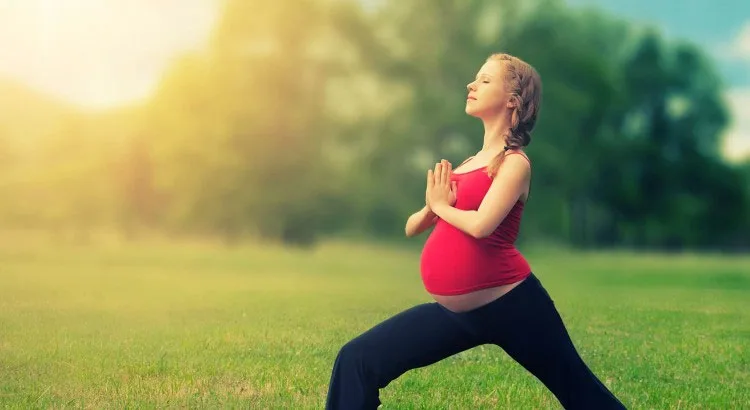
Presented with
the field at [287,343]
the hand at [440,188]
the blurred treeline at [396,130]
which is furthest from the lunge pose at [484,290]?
the blurred treeline at [396,130]

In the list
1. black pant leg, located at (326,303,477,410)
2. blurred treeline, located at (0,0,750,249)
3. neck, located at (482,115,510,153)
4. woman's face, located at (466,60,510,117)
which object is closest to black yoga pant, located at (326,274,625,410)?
black pant leg, located at (326,303,477,410)

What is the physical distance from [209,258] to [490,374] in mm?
26782

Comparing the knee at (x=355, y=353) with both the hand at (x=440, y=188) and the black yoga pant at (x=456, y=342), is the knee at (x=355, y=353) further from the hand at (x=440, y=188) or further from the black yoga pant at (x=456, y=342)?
the hand at (x=440, y=188)

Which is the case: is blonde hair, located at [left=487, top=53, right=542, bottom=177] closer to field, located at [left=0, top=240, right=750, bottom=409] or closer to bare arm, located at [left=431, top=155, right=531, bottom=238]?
bare arm, located at [left=431, top=155, right=531, bottom=238]

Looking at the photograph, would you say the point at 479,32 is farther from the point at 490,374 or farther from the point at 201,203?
the point at 490,374

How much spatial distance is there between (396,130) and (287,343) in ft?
107

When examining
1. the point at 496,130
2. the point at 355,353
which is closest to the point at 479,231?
the point at 496,130

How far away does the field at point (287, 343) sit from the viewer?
24.8 ft

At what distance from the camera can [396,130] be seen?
42.5m

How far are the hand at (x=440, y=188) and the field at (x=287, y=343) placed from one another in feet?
9.31

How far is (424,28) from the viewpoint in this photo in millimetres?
44500

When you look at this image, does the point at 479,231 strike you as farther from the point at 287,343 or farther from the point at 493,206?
the point at 287,343

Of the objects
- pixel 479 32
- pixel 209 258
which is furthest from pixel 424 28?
pixel 209 258

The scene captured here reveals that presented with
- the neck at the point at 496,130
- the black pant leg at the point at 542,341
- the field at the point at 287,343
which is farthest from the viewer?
the field at the point at 287,343
